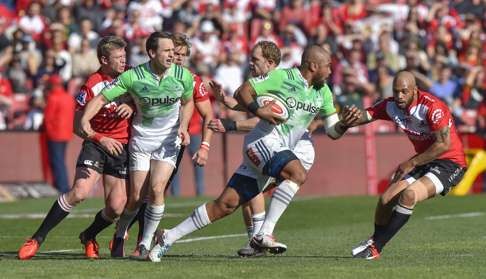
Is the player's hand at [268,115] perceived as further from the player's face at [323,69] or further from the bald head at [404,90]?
the bald head at [404,90]

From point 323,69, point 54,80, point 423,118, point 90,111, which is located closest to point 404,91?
point 423,118

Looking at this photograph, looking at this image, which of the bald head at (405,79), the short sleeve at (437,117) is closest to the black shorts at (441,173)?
the short sleeve at (437,117)

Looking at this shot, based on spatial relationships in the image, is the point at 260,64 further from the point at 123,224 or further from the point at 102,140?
the point at 123,224

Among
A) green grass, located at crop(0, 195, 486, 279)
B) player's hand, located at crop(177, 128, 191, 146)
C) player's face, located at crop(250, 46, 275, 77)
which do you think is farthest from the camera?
player's face, located at crop(250, 46, 275, 77)

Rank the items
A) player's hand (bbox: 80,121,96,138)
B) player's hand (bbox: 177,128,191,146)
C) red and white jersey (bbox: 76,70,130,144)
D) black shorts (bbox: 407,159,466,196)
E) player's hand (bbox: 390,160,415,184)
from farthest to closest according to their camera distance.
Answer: black shorts (bbox: 407,159,466,196) → red and white jersey (bbox: 76,70,130,144) → player's hand (bbox: 390,160,415,184) → player's hand (bbox: 177,128,191,146) → player's hand (bbox: 80,121,96,138)

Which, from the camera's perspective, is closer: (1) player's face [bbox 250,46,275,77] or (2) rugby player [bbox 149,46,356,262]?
(2) rugby player [bbox 149,46,356,262]

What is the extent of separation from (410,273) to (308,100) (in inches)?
92.2

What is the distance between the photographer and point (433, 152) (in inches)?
500

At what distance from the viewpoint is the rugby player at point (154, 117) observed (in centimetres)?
1214

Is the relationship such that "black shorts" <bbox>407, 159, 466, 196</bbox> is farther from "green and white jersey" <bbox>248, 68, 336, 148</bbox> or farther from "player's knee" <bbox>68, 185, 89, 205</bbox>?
"player's knee" <bbox>68, 185, 89, 205</bbox>

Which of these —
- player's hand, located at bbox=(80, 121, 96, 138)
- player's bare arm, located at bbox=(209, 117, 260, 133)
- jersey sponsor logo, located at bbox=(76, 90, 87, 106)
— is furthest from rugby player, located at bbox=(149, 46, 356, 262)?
jersey sponsor logo, located at bbox=(76, 90, 87, 106)

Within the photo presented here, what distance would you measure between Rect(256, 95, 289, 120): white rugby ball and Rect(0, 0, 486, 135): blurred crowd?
13.0 m

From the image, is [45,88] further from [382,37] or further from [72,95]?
[382,37]

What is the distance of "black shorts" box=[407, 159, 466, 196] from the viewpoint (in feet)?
42.7
